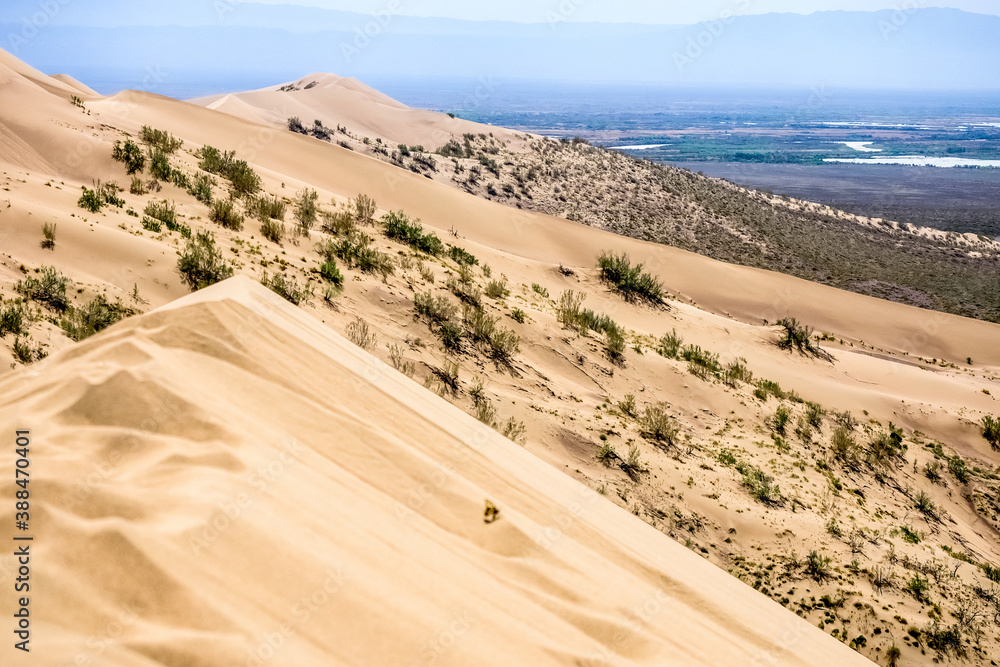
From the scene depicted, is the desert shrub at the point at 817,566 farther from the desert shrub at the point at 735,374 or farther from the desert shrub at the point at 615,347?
the desert shrub at the point at 735,374

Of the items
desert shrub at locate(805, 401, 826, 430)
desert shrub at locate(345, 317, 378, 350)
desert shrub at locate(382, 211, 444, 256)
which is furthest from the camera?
desert shrub at locate(382, 211, 444, 256)

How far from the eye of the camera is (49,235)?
24.5 ft

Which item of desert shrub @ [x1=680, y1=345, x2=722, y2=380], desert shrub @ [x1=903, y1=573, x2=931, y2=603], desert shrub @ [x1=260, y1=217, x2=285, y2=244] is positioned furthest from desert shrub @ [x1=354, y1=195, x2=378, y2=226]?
desert shrub @ [x1=903, y1=573, x2=931, y2=603]

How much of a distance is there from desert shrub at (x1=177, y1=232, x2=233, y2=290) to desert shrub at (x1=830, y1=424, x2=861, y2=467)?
→ 9430 mm

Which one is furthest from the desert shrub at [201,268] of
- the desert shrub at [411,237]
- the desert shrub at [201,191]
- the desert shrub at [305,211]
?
the desert shrub at [411,237]

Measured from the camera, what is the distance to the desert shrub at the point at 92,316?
19.3 feet

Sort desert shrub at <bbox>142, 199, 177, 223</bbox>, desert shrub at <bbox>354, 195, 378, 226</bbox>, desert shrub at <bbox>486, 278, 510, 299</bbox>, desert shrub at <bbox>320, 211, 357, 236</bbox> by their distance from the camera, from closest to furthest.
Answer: desert shrub at <bbox>142, 199, 177, 223</bbox>
desert shrub at <bbox>486, 278, 510, 299</bbox>
desert shrub at <bbox>320, 211, 357, 236</bbox>
desert shrub at <bbox>354, 195, 378, 226</bbox>

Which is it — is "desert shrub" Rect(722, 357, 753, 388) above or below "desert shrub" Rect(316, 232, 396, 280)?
below

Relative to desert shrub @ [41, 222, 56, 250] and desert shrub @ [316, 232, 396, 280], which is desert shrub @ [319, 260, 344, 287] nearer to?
desert shrub @ [316, 232, 396, 280]

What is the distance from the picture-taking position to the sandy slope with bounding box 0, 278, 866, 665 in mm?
2785

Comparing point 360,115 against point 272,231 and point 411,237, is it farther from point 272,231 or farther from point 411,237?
point 272,231

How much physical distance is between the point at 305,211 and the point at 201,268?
14.6 ft

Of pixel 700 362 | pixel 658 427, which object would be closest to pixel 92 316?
pixel 658 427

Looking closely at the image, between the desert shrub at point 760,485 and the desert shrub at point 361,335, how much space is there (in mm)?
5156
